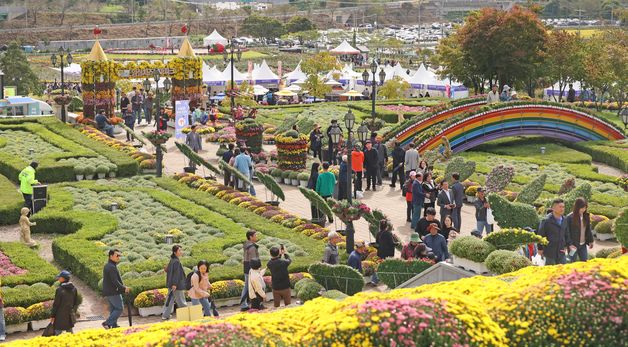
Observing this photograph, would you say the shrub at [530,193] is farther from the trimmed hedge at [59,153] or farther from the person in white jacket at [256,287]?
the trimmed hedge at [59,153]

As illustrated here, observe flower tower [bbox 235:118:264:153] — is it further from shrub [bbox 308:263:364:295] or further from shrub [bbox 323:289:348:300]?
shrub [bbox 323:289:348:300]

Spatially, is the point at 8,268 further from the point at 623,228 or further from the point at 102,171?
the point at 102,171

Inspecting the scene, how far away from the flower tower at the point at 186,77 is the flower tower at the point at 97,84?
383cm

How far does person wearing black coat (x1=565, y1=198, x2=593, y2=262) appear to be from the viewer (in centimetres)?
1967

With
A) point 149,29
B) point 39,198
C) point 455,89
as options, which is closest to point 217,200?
point 39,198

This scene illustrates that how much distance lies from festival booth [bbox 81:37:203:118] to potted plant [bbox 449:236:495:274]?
29.0 metres

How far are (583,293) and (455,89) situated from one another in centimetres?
5251

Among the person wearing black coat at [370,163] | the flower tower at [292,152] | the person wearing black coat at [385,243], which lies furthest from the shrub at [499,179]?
the flower tower at [292,152]

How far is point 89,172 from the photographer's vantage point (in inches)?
1323

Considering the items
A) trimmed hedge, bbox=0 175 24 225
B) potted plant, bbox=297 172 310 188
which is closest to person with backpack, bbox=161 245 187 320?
trimmed hedge, bbox=0 175 24 225

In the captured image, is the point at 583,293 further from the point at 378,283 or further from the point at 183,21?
the point at 183,21

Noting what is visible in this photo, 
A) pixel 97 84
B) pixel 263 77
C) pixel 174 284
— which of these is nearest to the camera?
pixel 174 284

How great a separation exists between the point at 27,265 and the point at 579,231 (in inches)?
408

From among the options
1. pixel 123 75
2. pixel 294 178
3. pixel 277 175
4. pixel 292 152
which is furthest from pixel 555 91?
pixel 294 178
